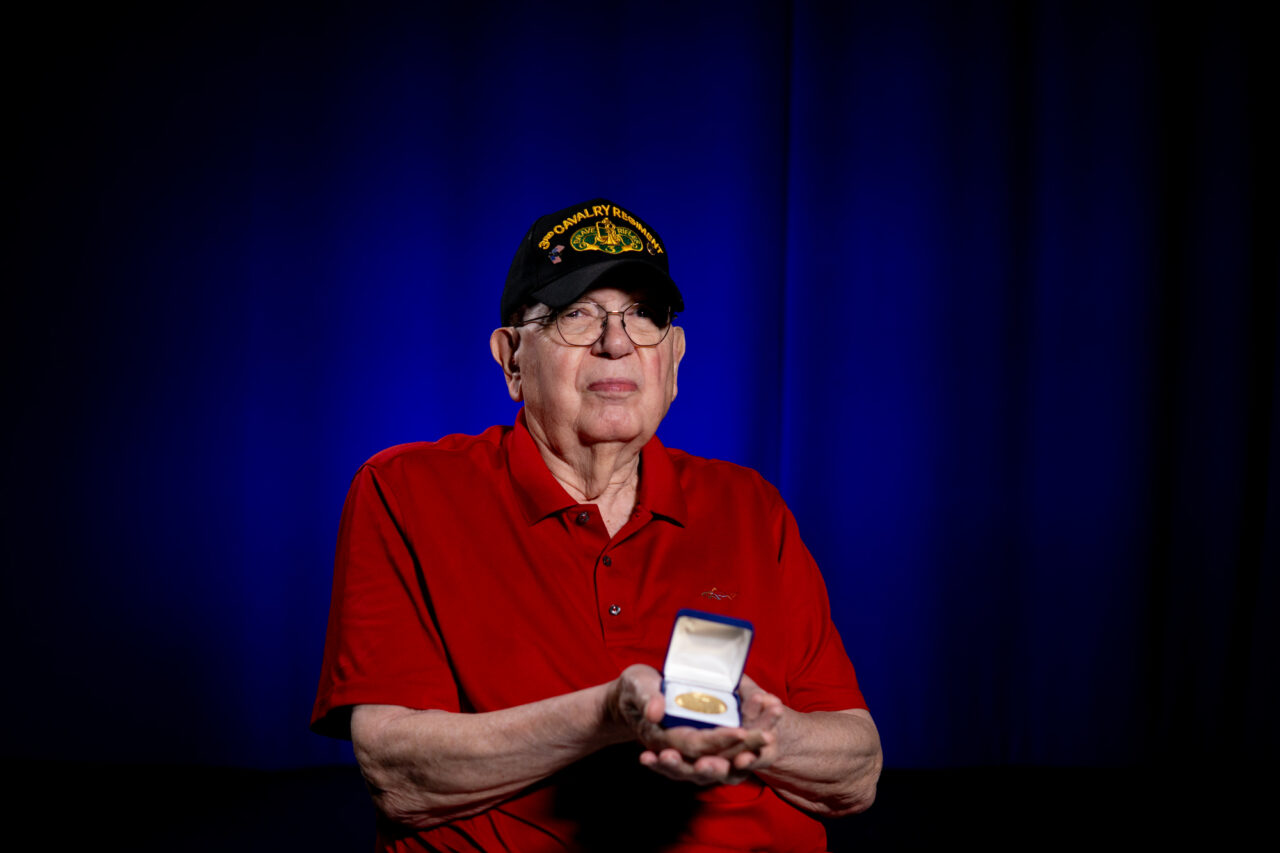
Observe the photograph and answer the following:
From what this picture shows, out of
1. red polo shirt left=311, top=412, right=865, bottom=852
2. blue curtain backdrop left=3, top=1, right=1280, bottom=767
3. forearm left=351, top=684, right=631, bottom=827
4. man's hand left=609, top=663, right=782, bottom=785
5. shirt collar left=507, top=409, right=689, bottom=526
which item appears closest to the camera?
man's hand left=609, top=663, right=782, bottom=785

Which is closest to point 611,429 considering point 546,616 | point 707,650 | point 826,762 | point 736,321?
point 546,616

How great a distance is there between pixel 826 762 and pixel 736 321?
63.3 inches

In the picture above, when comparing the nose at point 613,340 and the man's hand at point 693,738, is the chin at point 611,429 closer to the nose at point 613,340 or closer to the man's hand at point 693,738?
the nose at point 613,340

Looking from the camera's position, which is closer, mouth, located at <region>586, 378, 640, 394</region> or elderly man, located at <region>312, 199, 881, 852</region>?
elderly man, located at <region>312, 199, 881, 852</region>

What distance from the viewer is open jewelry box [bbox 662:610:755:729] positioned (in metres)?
0.83

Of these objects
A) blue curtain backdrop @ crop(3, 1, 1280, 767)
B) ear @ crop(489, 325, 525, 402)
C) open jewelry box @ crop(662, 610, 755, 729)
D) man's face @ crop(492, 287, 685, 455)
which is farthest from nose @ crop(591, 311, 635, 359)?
blue curtain backdrop @ crop(3, 1, 1280, 767)

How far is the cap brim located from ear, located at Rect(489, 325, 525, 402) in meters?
0.09

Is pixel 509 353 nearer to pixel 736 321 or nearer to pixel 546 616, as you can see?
pixel 546 616

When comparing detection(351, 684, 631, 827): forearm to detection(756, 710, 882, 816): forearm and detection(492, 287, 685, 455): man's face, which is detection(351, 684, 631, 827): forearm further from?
detection(492, 287, 685, 455): man's face

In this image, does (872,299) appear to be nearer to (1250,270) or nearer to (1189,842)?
(1250,270)

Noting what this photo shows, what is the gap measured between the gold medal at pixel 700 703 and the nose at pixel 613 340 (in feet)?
1.63

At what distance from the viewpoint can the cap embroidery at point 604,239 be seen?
3.83ft

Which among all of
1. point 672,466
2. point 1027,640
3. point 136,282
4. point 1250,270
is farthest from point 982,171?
point 136,282

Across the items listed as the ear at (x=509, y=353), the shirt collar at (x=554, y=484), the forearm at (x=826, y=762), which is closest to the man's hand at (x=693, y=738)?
the forearm at (x=826, y=762)
